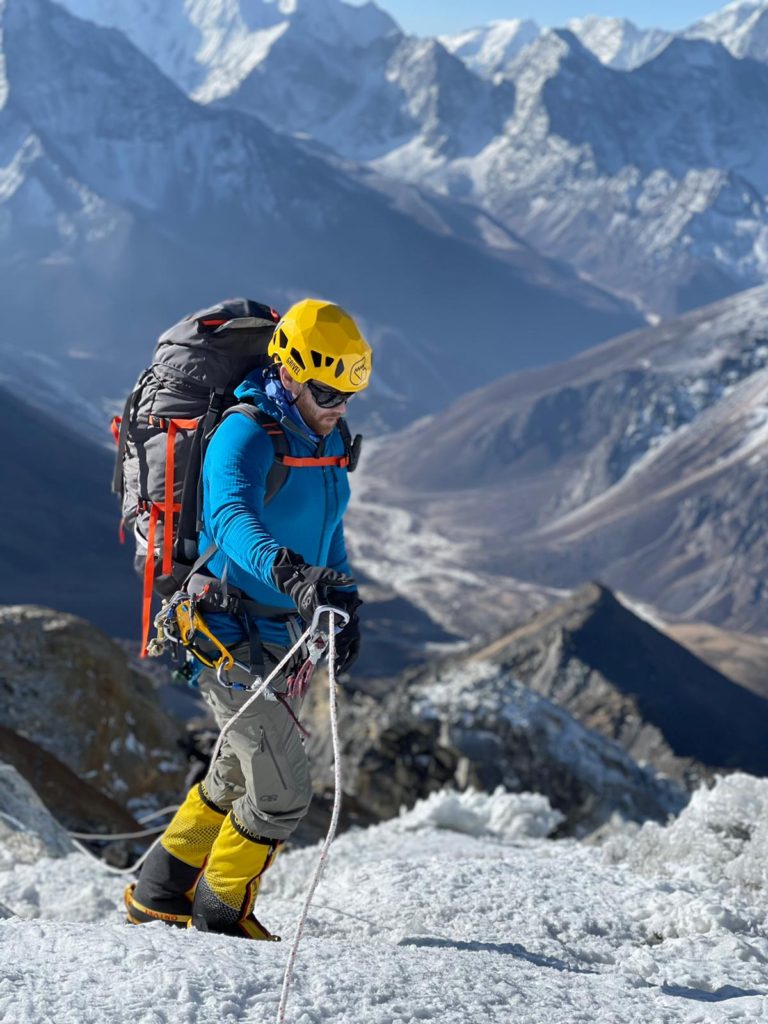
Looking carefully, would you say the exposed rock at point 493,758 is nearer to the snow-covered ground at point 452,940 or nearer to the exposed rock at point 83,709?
the exposed rock at point 83,709

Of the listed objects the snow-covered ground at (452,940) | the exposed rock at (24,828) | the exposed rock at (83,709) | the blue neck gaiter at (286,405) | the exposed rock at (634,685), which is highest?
the blue neck gaiter at (286,405)

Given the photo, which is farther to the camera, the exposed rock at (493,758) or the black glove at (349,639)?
the exposed rock at (493,758)

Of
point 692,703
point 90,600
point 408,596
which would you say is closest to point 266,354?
point 692,703

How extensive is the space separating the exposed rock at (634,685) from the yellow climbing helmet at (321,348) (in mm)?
47935

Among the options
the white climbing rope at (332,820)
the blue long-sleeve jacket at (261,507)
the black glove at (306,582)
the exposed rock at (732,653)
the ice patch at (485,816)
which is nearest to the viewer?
the white climbing rope at (332,820)

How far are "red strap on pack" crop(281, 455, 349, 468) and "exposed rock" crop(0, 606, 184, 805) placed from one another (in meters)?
9.42

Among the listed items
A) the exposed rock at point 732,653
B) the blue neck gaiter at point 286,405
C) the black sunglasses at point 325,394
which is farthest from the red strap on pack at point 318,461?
the exposed rock at point 732,653

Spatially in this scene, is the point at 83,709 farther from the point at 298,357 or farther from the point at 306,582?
the point at 306,582

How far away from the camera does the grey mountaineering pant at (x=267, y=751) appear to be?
21.1 ft

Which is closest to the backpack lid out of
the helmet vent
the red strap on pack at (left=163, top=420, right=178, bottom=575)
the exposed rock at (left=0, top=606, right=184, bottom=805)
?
the red strap on pack at (left=163, top=420, right=178, bottom=575)

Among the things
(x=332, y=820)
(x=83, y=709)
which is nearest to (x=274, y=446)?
(x=332, y=820)

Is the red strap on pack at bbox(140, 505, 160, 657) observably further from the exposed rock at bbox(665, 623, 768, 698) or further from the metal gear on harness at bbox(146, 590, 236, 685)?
the exposed rock at bbox(665, 623, 768, 698)

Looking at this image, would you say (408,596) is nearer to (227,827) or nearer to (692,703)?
(692,703)

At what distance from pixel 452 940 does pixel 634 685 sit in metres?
67.1
